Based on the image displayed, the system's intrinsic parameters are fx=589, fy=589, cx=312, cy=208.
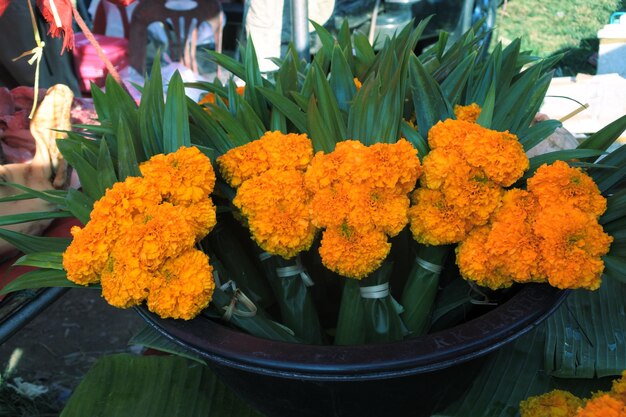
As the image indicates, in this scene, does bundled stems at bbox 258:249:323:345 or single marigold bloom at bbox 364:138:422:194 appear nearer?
single marigold bloom at bbox 364:138:422:194

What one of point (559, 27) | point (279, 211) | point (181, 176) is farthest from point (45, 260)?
point (559, 27)

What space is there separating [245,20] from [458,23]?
4.53 ft

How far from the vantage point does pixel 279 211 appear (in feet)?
2.82

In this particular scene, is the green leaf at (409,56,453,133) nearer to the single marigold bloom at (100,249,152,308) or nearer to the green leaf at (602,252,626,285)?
the green leaf at (602,252,626,285)

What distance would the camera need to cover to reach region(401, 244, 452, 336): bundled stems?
0.92 meters

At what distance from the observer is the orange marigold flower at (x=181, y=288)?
2.56ft

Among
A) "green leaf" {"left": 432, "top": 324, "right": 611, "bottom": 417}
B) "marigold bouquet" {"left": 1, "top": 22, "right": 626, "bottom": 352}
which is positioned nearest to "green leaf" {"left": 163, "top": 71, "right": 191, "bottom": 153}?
"marigold bouquet" {"left": 1, "top": 22, "right": 626, "bottom": 352}

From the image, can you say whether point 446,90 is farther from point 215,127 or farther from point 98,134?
point 98,134

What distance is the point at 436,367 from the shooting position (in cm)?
74

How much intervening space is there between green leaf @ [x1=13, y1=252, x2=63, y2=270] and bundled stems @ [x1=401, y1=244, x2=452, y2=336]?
54cm

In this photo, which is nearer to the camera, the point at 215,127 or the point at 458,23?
the point at 215,127

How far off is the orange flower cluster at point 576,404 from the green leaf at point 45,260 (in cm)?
73

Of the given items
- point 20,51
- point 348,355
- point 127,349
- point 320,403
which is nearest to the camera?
point 348,355

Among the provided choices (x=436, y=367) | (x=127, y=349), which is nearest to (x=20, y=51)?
(x=127, y=349)
